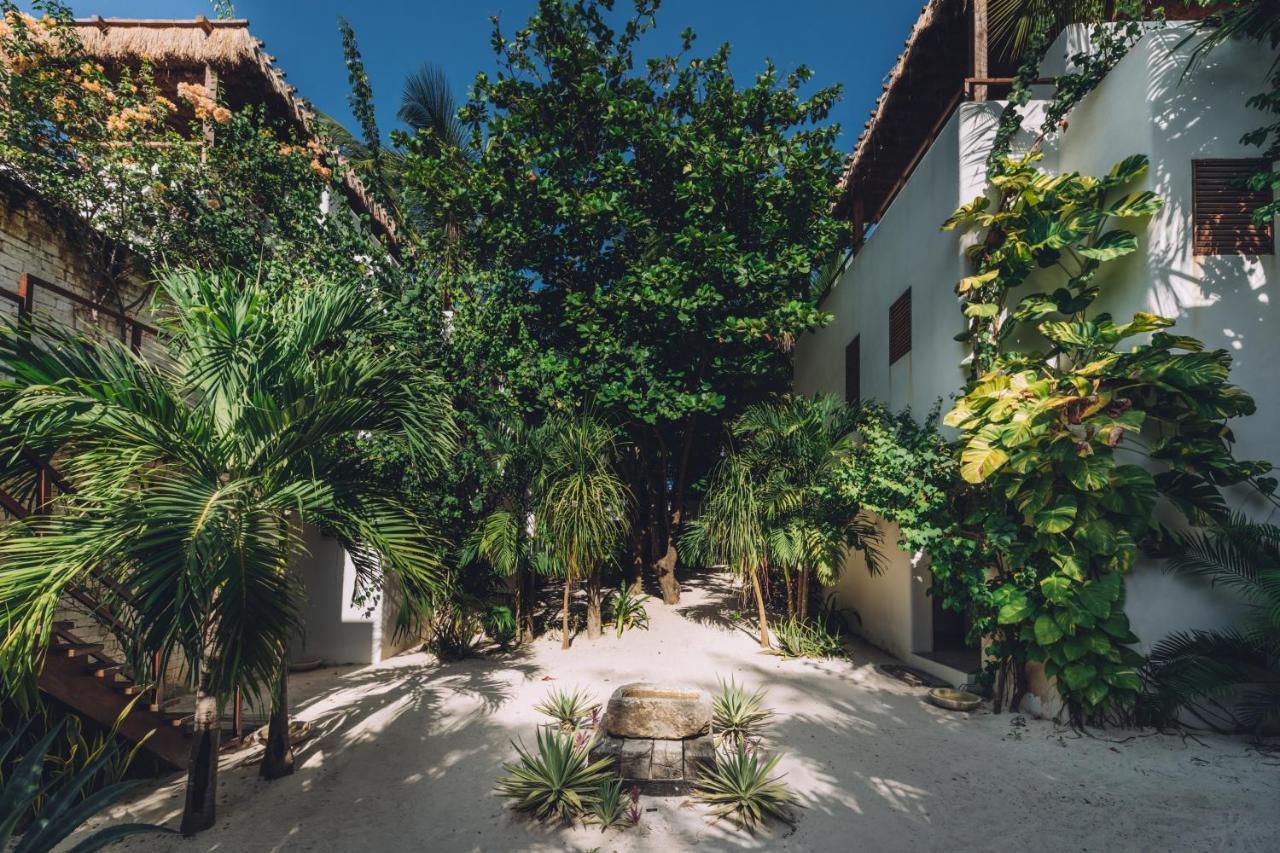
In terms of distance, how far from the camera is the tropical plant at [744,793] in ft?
15.6

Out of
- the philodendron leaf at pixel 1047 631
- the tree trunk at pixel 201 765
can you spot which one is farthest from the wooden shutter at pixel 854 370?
the tree trunk at pixel 201 765

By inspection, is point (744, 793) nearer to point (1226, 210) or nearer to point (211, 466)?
point (211, 466)

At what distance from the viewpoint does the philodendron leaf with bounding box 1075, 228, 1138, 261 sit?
555cm

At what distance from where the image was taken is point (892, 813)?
15.6 feet

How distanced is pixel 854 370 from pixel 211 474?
9.82 metres

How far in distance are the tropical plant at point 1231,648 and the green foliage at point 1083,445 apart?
0.27m

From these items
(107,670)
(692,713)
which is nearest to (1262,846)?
(692,713)

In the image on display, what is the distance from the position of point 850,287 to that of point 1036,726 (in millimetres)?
7934

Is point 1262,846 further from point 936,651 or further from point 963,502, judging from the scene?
point 936,651

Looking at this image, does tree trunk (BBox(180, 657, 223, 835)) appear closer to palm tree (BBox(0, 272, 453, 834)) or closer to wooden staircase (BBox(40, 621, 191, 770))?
palm tree (BBox(0, 272, 453, 834))

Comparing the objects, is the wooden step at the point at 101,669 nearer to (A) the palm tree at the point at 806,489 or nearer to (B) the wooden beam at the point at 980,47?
(A) the palm tree at the point at 806,489

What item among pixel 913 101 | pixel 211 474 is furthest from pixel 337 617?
pixel 913 101

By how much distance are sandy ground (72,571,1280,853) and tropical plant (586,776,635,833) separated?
0.35ft

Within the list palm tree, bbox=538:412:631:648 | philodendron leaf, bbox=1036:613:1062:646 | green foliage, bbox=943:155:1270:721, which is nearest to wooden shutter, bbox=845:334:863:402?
green foliage, bbox=943:155:1270:721
